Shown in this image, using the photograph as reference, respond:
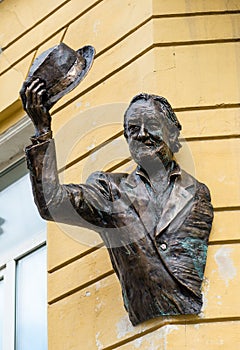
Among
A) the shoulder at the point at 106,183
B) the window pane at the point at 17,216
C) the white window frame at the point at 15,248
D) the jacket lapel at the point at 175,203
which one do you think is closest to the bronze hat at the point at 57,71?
the shoulder at the point at 106,183

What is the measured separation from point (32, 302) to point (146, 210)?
139 cm

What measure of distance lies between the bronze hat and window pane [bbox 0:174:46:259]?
1668 mm

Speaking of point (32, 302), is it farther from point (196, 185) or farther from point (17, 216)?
point (196, 185)

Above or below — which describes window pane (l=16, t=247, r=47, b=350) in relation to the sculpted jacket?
below

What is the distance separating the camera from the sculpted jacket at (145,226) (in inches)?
220

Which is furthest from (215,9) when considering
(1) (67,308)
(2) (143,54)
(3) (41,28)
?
(1) (67,308)

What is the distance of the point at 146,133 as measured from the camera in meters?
5.76

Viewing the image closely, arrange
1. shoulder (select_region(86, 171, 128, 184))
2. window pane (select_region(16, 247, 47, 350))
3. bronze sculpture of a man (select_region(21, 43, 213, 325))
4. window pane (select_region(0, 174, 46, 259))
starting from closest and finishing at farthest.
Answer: bronze sculpture of a man (select_region(21, 43, 213, 325)), shoulder (select_region(86, 171, 128, 184)), window pane (select_region(16, 247, 47, 350)), window pane (select_region(0, 174, 46, 259))

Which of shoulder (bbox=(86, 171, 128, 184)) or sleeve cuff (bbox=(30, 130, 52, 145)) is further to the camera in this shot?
shoulder (bbox=(86, 171, 128, 184))

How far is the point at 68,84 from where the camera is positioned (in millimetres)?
5551

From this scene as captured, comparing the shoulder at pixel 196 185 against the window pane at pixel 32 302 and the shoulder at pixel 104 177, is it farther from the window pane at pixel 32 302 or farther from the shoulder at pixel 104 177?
the window pane at pixel 32 302

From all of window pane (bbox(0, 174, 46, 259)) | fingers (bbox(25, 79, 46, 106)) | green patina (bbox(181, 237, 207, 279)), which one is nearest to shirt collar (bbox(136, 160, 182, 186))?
green patina (bbox(181, 237, 207, 279))

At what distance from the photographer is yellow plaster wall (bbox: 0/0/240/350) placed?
224 inches

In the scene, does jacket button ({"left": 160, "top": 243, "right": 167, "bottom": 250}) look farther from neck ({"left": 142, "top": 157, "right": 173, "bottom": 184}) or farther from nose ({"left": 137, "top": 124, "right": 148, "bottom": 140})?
nose ({"left": 137, "top": 124, "right": 148, "bottom": 140})
